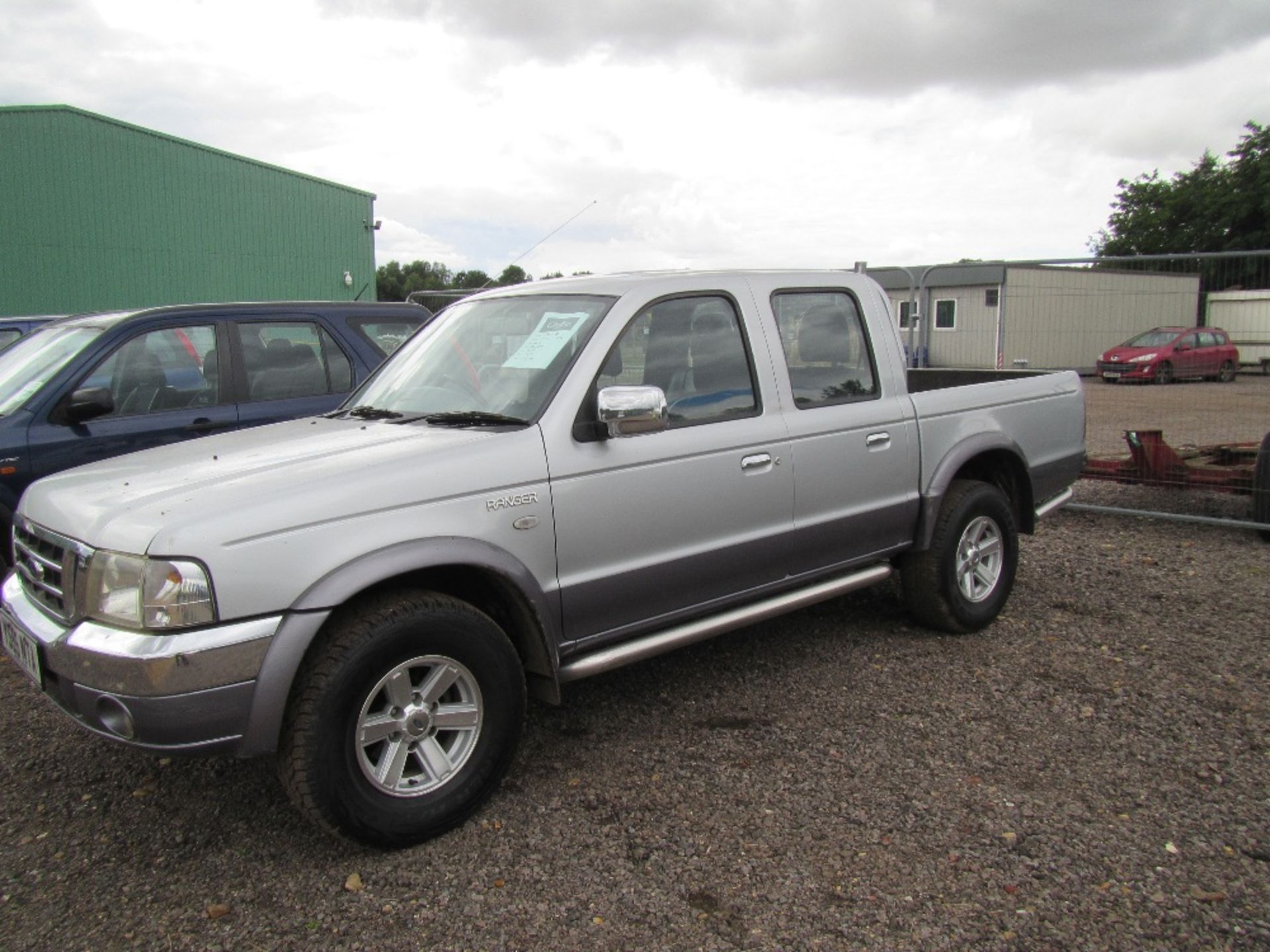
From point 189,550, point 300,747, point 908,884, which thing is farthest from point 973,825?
point 189,550

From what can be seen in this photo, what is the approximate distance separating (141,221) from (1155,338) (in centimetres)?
2141

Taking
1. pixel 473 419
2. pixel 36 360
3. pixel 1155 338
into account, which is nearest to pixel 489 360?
pixel 473 419

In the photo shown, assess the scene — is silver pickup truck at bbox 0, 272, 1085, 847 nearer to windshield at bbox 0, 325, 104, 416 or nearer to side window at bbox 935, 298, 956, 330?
windshield at bbox 0, 325, 104, 416

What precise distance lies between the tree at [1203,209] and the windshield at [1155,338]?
42.4 metres

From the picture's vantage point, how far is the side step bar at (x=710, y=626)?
3512 millimetres

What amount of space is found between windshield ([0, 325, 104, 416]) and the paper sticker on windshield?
309 centimetres

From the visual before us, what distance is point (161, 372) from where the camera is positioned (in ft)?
18.2

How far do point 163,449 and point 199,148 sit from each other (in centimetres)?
2235

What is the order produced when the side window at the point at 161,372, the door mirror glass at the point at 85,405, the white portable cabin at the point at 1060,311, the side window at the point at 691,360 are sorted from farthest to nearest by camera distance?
the white portable cabin at the point at 1060,311, the side window at the point at 161,372, the door mirror glass at the point at 85,405, the side window at the point at 691,360

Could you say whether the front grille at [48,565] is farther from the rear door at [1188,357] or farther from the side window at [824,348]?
the rear door at [1188,357]

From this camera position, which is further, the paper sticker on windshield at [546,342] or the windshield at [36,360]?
the windshield at [36,360]

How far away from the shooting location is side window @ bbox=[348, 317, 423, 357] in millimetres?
6324

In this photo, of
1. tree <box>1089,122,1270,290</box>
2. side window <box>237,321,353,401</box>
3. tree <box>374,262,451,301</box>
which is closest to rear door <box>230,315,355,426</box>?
side window <box>237,321,353,401</box>

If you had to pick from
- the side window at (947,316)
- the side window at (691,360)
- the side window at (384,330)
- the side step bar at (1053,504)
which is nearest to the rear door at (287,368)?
the side window at (384,330)
